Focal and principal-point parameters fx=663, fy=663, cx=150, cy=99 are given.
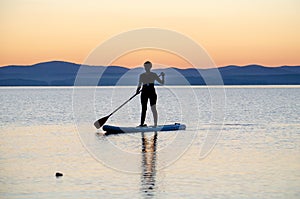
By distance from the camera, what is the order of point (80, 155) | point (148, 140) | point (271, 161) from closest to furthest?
point (271, 161), point (80, 155), point (148, 140)

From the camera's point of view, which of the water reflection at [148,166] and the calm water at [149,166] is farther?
the water reflection at [148,166]

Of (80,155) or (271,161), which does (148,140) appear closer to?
(80,155)

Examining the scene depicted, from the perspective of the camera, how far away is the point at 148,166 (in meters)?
18.3

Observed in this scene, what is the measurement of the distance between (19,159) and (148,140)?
6.72 m

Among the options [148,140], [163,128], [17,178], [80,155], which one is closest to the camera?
[17,178]

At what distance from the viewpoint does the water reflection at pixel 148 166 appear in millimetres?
15023

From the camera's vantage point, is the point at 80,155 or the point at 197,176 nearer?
the point at 197,176

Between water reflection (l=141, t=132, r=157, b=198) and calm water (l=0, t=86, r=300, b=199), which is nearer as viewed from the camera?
calm water (l=0, t=86, r=300, b=199)

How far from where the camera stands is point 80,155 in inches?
816

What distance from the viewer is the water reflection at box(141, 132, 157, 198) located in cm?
1502

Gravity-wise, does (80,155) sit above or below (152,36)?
Answer: below

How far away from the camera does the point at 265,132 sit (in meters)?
29.6

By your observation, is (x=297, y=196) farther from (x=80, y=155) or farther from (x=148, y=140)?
(x=148, y=140)

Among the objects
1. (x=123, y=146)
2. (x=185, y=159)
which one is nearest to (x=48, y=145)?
(x=123, y=146)
